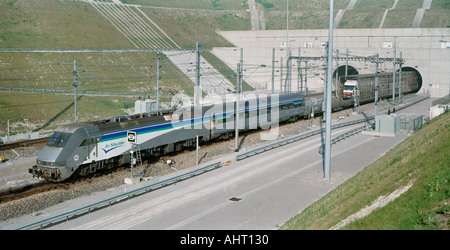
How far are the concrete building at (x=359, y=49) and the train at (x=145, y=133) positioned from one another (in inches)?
888

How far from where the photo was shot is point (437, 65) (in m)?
73.6

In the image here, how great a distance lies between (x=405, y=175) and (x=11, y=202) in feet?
63.3

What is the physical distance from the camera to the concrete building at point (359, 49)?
73188 millimetres

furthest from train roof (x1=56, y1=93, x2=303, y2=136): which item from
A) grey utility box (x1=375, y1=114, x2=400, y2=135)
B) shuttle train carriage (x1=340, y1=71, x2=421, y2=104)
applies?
shuttle train carriage (x1=340, y1=71, x2=421, y2=104)

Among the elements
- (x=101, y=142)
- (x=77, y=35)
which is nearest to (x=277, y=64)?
(x=77, y=35)

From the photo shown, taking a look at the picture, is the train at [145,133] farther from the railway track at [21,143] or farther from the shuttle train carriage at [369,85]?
the shuttle train carriage at [369,85]

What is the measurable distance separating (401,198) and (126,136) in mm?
19768

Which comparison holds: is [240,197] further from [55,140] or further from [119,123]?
[55,140]

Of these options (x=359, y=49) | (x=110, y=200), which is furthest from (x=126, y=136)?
(x=359, y=49)

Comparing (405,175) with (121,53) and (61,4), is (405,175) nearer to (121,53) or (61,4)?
(121,53)

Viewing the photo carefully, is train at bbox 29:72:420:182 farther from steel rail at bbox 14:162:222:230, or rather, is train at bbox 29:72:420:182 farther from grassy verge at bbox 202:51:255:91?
grassy verge at bbox 202:51:255:91

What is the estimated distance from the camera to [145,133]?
3025 centimetres

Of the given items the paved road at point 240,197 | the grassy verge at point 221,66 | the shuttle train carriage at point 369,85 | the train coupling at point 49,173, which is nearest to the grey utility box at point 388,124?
the paved road at point 240,197

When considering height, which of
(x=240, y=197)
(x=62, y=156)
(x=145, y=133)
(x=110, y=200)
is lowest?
(x=240, y=197)
